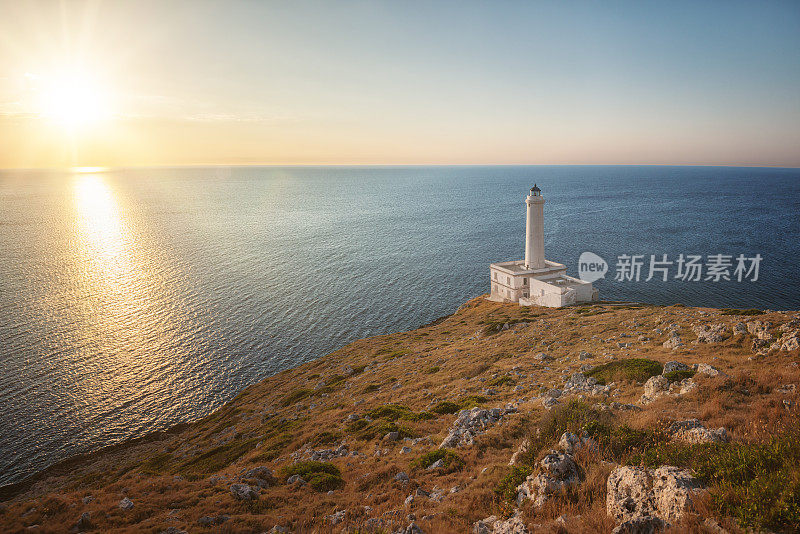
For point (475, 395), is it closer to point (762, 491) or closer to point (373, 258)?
point (762, 491)

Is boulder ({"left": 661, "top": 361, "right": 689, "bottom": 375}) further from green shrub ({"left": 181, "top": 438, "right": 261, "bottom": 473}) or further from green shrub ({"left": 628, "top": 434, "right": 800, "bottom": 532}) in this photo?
green shrub ({"left": 181, "top": 438, "right": 261, "bottom": 473})

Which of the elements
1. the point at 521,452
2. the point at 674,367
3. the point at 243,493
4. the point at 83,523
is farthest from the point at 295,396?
the point at 674,367

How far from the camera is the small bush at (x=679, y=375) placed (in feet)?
55.0

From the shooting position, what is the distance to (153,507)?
13641 millimetres

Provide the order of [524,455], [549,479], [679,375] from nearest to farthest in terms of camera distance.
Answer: [549,479] < [524,455] < [679,375]

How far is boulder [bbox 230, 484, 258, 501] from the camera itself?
14.0 meters

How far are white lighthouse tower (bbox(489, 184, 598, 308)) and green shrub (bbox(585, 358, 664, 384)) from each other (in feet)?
94.8

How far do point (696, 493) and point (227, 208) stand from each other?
203 metres

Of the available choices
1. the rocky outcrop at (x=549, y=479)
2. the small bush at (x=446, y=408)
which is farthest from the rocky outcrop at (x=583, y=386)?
the rocky outcrop at (x=549, y=479)

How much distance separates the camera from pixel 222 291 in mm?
73375

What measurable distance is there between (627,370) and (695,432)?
31.5 feet

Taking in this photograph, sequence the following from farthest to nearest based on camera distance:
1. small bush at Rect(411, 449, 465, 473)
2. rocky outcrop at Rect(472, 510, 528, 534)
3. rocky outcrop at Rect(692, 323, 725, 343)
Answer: rocky outcrop at Rect(692, 323, 725, 343) → small bush at Rect(411, 449, 465, 473) → rocky outcrop at Rect(472, 510, 528, 534)

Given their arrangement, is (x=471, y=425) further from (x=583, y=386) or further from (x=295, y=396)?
(x=295, y=396)

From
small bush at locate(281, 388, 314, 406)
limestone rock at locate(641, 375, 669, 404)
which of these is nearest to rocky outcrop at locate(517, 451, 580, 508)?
limestone rock at locate(641, 375, 669, 404)
